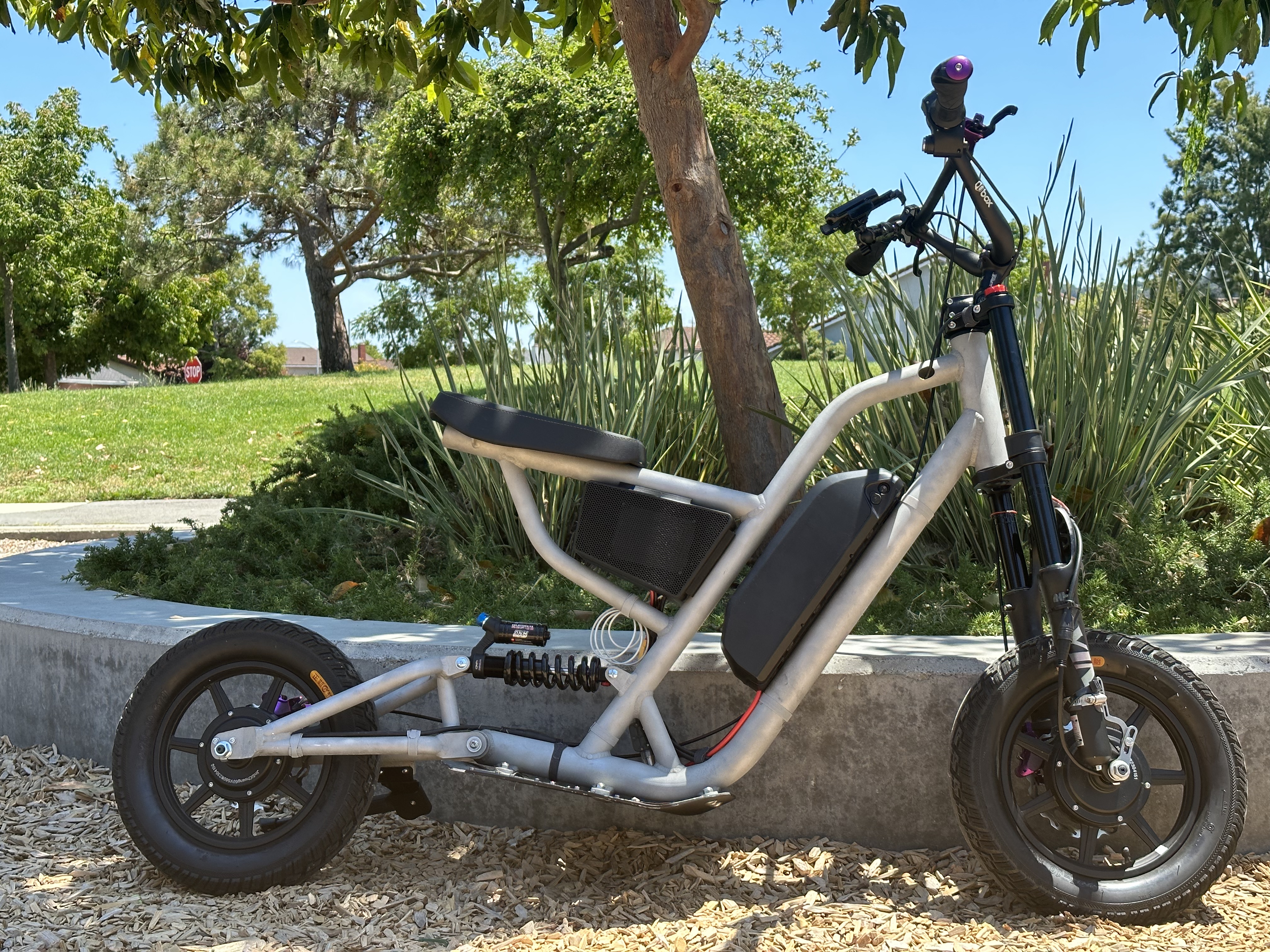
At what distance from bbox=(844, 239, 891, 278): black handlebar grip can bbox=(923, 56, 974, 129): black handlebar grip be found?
290 millimetres

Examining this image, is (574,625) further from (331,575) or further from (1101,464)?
(1101,464)

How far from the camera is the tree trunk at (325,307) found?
2908 cm

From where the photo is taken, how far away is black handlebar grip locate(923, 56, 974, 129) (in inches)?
93.7

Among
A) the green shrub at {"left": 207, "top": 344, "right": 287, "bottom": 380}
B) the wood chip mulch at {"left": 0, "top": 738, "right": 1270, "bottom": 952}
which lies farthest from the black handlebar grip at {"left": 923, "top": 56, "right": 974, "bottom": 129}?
the green shrub at {"left": 207, "top": 344, "right": 287, "bottom": 380}

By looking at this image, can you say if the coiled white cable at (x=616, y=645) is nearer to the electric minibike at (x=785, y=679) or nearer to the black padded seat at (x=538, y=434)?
the electric minibike at (x=785, y=679)

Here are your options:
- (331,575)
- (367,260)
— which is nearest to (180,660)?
(331,575)

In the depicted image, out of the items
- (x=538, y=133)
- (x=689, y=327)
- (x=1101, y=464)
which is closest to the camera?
(x=1101, y=464)

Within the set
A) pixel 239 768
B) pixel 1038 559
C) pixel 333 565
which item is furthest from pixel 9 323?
pixel 1038 559

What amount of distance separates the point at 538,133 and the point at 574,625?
1555cm

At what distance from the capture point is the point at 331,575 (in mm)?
4293

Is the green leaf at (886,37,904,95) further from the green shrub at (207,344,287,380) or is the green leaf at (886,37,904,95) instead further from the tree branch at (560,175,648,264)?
the green shrub at (207,344,287,380)

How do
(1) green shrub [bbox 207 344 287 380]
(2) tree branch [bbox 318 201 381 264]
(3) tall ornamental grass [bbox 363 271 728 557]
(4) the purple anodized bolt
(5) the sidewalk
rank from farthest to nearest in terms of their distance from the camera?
(1) green shrub [bbox 207 344 287 380]
(2) tree branch [bbox 318 201 381 264]
(5) the sidewalk
(3) tall ornamental grass [bbox 363 271 728 557]
(4) the purple anodized bolt

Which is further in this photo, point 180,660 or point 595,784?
point 180,660

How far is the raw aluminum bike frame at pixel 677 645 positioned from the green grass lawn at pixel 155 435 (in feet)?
20.3
